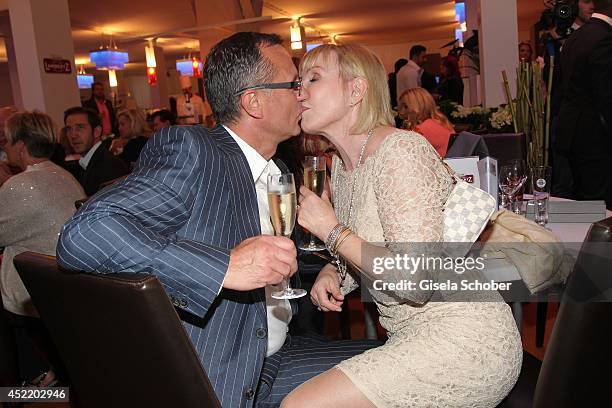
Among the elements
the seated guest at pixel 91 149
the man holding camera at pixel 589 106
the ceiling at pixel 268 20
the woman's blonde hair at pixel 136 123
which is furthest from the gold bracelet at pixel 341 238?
the ceiling at pixel 268 20

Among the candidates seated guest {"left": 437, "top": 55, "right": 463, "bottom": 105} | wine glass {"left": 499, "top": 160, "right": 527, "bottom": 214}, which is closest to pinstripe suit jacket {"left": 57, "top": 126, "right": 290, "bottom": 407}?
wine glass {"left": 499, "top": 160, "right": 527, "bottom": 214}

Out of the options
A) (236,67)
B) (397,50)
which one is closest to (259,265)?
(236,67)

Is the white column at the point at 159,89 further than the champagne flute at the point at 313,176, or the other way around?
the white column at the point at 159,89

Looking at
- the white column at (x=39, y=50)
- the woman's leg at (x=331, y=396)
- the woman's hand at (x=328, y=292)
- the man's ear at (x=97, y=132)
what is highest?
the white column at (x=39, y=50)

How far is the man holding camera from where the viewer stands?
333cm

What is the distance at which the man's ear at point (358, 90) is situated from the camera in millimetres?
1691

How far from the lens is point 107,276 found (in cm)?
104

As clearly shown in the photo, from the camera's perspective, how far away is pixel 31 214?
2.81 metres

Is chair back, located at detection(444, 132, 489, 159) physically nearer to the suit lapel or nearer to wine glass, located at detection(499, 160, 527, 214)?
wine glass, located at detection(499, 160, 527, 214)

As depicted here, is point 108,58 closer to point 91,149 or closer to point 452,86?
point 452,86

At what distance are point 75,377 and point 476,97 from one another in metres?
7.62

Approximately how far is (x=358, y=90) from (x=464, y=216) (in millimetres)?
472

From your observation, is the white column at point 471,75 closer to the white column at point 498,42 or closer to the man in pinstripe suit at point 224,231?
the white column at point 498,42

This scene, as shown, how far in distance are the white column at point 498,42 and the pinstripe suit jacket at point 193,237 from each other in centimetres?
473
